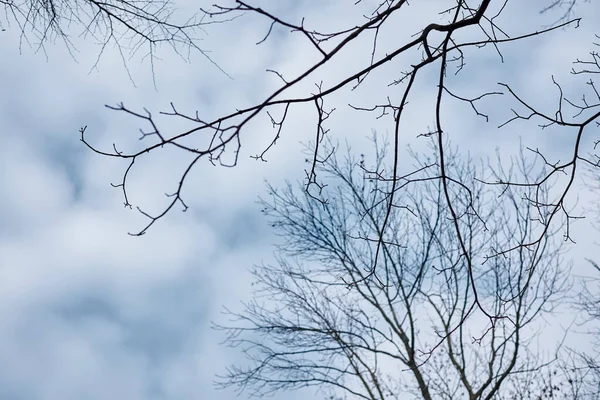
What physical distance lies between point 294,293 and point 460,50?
744 centimetres

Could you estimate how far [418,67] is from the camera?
A: 2.34 m

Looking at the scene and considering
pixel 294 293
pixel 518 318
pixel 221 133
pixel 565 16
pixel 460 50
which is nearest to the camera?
pixel 221 133

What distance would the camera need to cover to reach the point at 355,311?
932cm

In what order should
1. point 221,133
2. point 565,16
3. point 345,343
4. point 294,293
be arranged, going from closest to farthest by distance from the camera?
point 221,133
point 565,16
point 345,343
point 294,293

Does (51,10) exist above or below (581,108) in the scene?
above

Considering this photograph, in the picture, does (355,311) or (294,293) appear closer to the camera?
(355,311)

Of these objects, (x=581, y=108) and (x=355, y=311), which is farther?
(x=355, y=311)

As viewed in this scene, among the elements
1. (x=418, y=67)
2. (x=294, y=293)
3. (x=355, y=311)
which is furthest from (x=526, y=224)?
(x=418, y=67)

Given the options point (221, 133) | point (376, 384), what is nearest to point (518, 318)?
point (376, 384)

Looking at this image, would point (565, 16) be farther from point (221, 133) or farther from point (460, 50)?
point (221, 133)

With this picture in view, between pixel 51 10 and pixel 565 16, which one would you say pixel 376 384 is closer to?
pixel 51 10

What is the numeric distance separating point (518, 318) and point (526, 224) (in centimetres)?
138

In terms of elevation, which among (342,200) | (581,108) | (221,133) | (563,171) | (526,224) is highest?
(342,200)

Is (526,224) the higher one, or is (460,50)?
(526,224)
